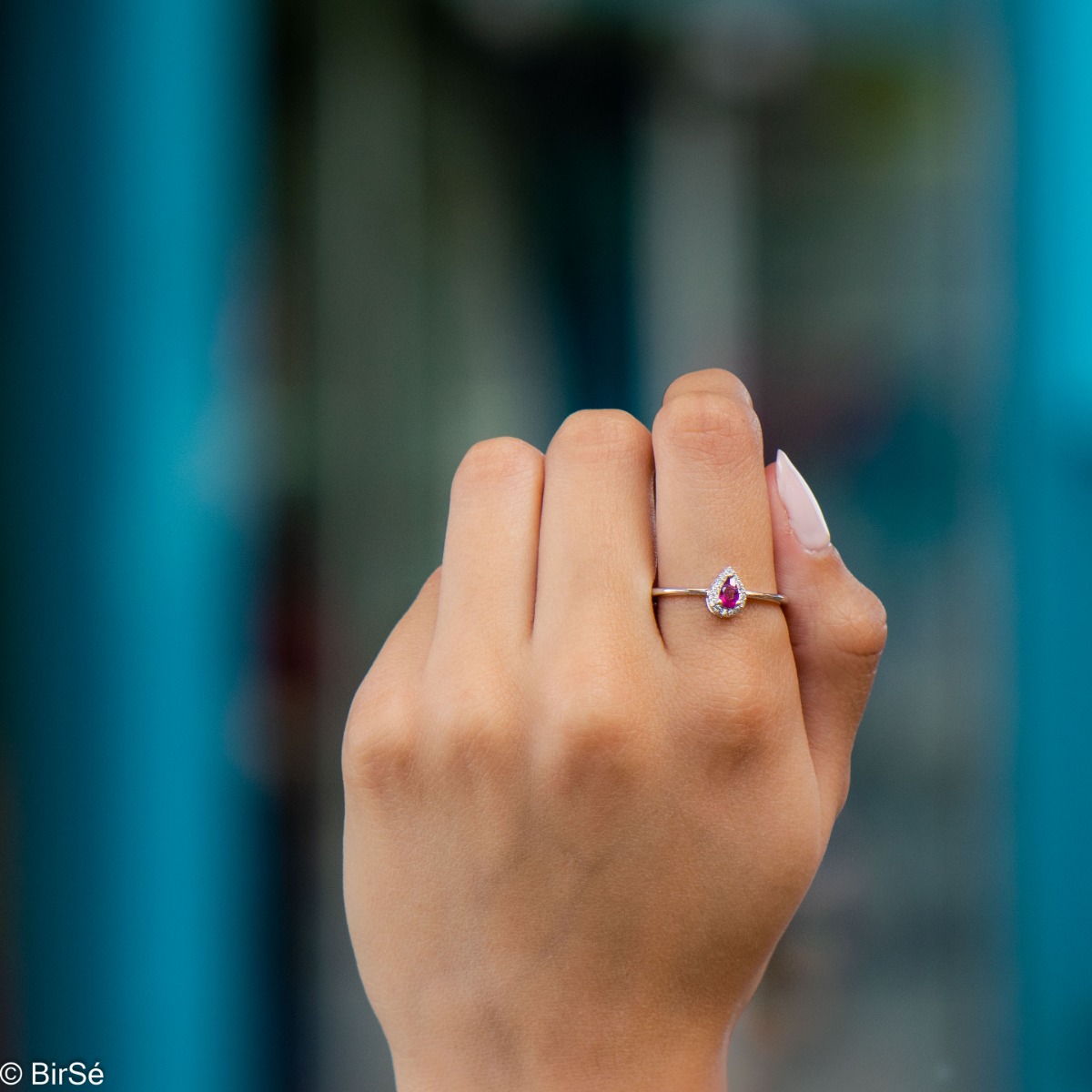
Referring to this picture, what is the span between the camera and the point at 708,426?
52 centimetres

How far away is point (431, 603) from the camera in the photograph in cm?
59

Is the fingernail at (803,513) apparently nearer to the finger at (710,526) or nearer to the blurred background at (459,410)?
the finger at (710,526)

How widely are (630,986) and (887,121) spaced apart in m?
1.51

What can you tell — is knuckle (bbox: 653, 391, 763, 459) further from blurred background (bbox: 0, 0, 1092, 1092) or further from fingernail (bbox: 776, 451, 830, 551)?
blurred background (bbox: 0, 0, 1092, 1092)

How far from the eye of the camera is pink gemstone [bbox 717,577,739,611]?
0.50 meters

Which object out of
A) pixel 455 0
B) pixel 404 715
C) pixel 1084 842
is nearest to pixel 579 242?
pixel 455 0

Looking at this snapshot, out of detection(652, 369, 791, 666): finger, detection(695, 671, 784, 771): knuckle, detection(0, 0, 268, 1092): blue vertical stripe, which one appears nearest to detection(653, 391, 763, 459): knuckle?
detection(652, 369, 791, 666): finger

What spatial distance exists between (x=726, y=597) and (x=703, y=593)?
0.04 ft

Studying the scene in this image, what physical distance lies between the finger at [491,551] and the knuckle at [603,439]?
0.03 m

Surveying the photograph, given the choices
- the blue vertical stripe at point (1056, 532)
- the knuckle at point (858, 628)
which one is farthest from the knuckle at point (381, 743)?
the blue vertical stripe at point (1056, 532)

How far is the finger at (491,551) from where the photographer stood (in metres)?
0.52

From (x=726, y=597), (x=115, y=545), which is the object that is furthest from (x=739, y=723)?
(x=115, y=545)

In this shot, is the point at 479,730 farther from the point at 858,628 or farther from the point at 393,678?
the point at 858,628

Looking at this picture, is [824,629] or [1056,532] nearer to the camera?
[824,629]
